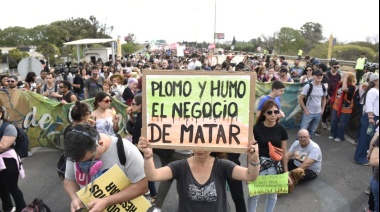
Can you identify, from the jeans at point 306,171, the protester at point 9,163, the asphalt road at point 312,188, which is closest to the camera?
the protester at point 9,163

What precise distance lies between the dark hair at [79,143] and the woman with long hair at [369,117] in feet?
17.2

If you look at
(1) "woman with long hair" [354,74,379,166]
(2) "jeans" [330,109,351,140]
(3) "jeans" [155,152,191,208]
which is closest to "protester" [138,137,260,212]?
(3) "jeans" [155,152,191,208]

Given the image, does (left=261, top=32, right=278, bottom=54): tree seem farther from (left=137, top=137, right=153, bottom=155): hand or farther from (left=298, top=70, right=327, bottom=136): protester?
A: (left=137, top=137, right=153, bottom=155): hand

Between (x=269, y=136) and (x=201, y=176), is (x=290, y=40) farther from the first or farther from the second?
(x=201, y=176)

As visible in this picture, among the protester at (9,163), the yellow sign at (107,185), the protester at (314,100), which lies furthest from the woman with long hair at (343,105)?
the protester at (9,163)

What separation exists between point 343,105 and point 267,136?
4493mm

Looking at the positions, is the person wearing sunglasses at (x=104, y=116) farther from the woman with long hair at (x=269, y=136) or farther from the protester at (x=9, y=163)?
the woman with long hair at (x=269, y=136)

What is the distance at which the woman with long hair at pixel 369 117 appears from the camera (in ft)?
18.6

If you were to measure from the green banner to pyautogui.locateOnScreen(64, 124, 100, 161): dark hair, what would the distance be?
467cm

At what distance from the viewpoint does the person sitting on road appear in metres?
5.21

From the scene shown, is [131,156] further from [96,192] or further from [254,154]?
[254,154]

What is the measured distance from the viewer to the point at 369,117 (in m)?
5.72

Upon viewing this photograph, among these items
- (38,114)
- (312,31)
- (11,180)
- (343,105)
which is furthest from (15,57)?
(312,31)

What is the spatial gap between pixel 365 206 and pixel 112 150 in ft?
13.2
